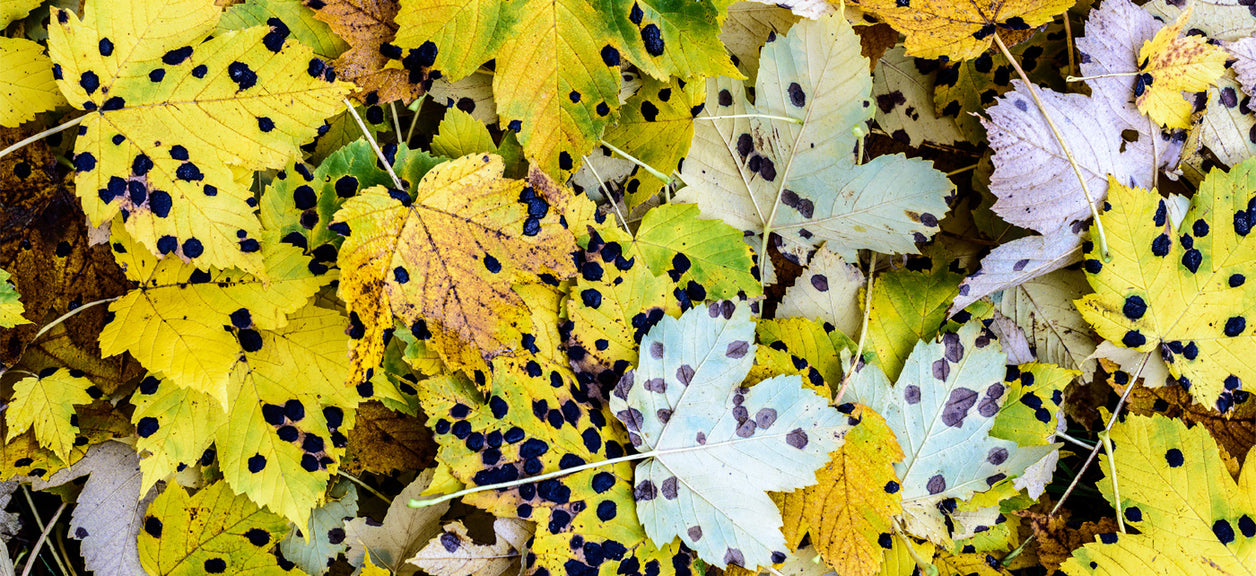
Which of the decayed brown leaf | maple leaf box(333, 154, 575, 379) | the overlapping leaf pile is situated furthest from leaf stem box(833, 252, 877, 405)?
the decayed brown leaf

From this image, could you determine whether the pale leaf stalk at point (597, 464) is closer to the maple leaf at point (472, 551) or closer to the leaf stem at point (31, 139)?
the maple leaf at point (472, 551)

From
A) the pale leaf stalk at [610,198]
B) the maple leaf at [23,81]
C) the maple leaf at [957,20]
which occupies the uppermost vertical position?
the maple leaf at [957,20]

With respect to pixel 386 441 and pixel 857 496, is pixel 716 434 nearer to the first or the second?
pixel 857 496

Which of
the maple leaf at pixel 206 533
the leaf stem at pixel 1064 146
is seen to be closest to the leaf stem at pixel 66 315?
the maple leaf at pixel 206 533

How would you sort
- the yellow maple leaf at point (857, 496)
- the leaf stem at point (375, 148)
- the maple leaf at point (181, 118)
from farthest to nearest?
the yellow maple leaf at point (857, 496), the leaf stem at point (375, 148), the maple leaf at point (181, 118)

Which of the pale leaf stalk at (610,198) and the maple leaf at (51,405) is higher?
the pale leaf stalk at (610,198)

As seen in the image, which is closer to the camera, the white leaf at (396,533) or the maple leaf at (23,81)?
the maple leaf at (23,81)

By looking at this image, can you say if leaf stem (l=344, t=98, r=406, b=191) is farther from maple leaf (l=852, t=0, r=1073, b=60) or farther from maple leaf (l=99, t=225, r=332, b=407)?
maple leaf (l=852, t=0, r=1073, b=60)

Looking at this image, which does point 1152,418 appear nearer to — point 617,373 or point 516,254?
point 617,373
